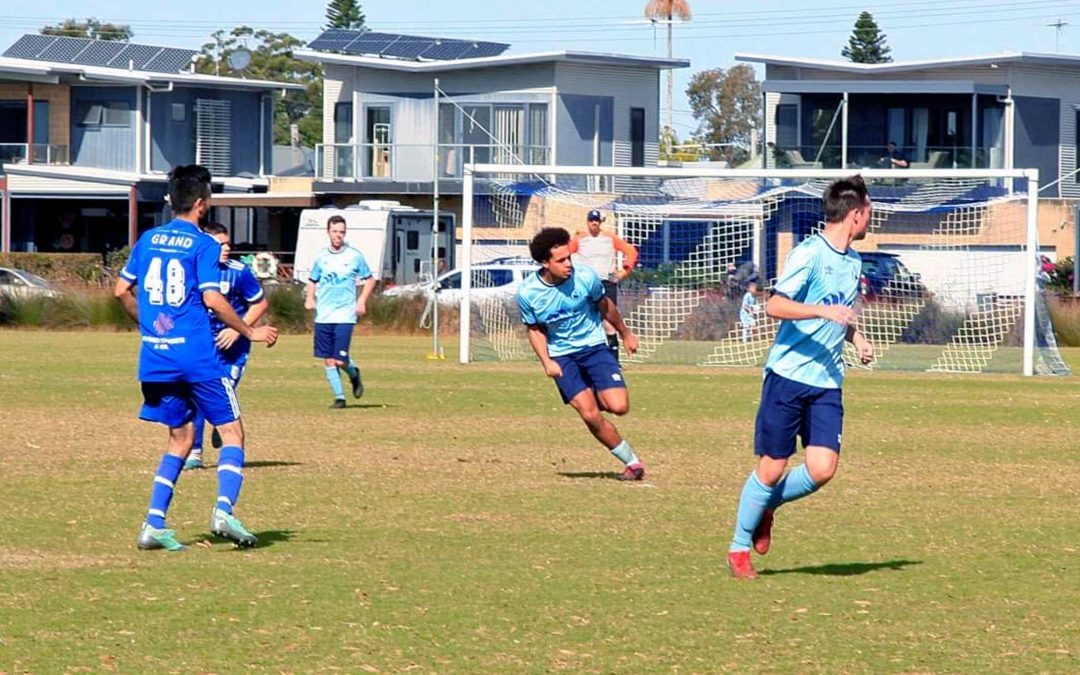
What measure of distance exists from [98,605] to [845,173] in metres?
20.3

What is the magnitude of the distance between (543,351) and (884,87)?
48136 mm

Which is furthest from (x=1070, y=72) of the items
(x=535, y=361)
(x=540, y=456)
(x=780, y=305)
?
(x=780, y=305)

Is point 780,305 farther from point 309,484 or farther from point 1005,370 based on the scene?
point 1005,370

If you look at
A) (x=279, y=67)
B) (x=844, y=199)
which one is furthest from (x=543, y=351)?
(x=279, y=67)

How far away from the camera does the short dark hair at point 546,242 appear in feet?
43.3

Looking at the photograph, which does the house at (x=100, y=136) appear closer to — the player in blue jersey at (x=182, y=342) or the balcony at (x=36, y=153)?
the balcony at (x=36, y=153)

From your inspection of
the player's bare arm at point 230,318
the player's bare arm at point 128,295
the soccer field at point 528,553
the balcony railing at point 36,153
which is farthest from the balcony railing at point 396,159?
the player's bare arm at point 230,318

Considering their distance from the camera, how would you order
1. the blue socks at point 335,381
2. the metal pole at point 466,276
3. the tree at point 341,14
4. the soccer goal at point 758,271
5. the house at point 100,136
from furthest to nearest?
the tree at point 341,14 < the house at point 100,136 < the soccer goal at point 758,271 < the metal pole at point 466,276 < the blue socks at point 335,381

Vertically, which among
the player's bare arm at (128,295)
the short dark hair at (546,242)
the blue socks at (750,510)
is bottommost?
the blue socks at (750,510)

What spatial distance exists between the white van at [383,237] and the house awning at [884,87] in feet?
44.8

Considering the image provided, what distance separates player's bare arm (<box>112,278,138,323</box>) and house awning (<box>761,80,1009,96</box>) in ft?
166

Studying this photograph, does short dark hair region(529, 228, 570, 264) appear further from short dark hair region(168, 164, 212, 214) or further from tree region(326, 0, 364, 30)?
tree region(326, 0, 364, 30)

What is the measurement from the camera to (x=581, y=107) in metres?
61.4

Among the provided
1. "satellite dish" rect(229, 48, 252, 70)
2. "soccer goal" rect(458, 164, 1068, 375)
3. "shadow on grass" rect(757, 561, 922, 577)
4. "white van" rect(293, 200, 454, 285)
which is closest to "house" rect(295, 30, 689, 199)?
"satellite dish" rect(229, 48, 252, 70)
